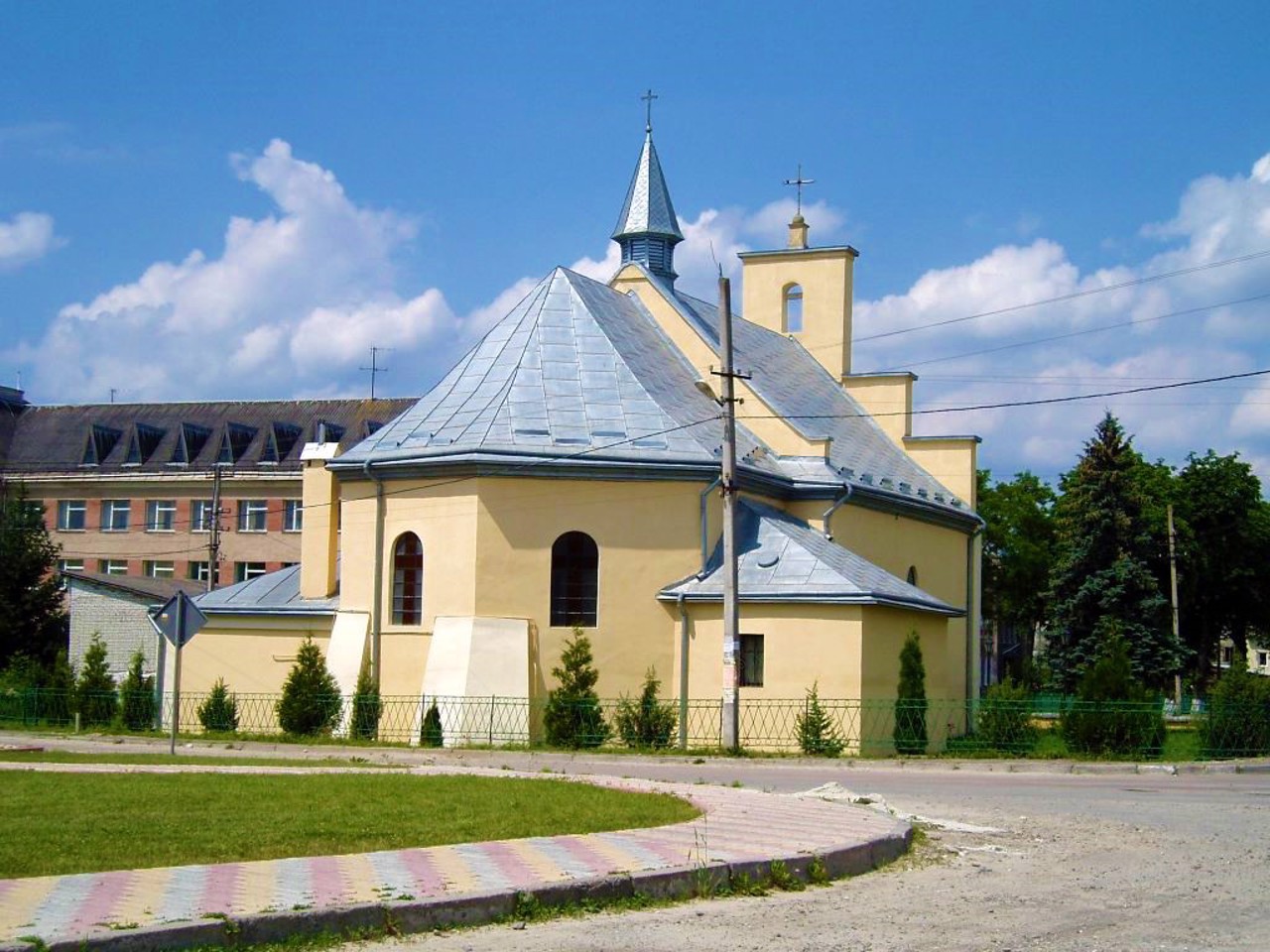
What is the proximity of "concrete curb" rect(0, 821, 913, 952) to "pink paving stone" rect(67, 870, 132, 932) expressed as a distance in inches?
12.8

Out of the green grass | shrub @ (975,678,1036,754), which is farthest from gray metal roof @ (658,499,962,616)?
the green grass

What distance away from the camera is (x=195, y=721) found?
3234 centimetres

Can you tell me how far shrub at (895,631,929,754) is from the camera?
1069 inches

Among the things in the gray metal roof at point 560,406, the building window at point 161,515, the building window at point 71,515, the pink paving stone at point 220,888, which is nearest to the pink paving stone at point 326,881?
the pink paving stone at point 220,888

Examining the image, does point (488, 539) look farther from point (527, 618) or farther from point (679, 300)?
point (679, 300)

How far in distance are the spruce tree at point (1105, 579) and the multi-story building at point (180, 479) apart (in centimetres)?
3080

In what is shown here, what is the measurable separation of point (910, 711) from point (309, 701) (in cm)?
1095

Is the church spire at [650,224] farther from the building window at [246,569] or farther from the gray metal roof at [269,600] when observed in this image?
the building window at [246,569]

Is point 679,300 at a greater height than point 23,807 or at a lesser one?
greater

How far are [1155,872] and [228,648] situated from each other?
25146 mm

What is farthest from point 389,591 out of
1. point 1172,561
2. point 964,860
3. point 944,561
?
point 1172,561

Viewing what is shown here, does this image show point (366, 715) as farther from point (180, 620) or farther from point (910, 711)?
point (910, 711)

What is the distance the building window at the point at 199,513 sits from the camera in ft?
214

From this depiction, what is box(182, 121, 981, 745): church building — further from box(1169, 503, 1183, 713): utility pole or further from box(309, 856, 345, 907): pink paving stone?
box(1169, 503, 1183, 713): utility pole
